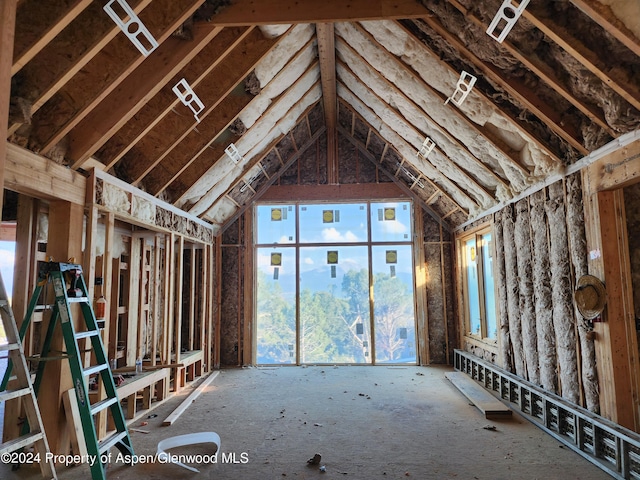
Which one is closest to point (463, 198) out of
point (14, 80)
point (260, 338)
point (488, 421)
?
point (488, 421)

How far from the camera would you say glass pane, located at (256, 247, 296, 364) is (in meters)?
9.18

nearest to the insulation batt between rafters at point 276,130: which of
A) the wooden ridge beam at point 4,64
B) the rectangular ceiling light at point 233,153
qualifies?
the rectangular ceiling light at point 233,153

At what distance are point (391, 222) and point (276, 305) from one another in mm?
3233

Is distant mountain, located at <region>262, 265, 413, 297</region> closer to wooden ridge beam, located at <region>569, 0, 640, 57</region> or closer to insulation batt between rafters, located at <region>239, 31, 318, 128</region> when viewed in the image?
insulation batt between rafters, located at <region>239, 31, 318, 128</region>

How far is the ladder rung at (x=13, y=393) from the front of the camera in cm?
262

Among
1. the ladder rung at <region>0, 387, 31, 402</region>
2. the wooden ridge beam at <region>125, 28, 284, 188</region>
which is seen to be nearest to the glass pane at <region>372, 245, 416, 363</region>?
the wooden ridge beam at <region>125, 28, 284, 188</region>

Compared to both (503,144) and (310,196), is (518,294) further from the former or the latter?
(310,196)

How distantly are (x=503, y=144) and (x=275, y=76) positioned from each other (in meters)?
3.29

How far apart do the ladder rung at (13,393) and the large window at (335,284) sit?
6541 mm

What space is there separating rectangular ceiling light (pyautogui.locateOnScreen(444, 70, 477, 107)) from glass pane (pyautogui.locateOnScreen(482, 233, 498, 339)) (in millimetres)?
3360

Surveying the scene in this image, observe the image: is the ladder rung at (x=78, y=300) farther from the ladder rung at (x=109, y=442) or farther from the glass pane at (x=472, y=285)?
the glass pane at (x=472, y=285)

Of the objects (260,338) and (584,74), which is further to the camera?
(260,338)

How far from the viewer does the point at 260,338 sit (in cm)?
926

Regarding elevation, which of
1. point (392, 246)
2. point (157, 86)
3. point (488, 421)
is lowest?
point (488, 421)
